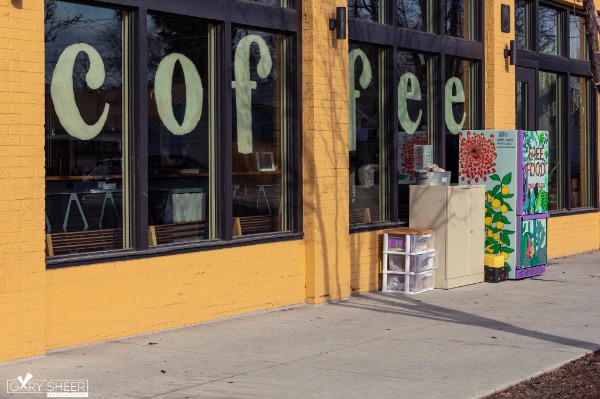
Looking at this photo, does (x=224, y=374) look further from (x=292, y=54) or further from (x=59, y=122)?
(x=292, y=54)

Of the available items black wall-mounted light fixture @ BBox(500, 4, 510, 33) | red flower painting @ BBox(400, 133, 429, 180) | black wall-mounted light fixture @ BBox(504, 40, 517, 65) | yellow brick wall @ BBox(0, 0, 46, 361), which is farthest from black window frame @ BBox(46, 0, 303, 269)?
black wall-mounted light fixture @ BBox(504, 40, 517, 65)

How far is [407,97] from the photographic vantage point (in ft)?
47.7

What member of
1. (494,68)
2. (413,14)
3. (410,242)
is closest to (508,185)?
(410,242)

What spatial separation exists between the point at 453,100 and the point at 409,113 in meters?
1.34

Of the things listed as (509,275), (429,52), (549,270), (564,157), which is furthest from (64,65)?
(564,157)

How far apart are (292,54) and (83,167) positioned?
3532 mm

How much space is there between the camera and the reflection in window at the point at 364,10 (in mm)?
13250

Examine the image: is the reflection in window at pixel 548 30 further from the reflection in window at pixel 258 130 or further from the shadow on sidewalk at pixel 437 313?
the reflection in window at pixel 258 130

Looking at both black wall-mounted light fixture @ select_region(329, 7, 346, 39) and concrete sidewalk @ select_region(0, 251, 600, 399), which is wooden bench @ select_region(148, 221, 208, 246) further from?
black wall-mounted light fixture @ select_region(329, 7, 346, 39)

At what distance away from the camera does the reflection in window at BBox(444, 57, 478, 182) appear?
50.8 feet

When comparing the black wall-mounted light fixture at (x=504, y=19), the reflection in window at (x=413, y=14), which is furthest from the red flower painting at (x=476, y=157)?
the black wall-mounted light fixture at (x=504, y=19)

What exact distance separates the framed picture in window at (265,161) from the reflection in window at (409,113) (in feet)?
9.31

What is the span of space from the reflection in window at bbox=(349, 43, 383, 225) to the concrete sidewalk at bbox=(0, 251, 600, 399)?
1.48 meters

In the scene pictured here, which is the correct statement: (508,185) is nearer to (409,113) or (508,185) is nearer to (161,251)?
(409,113)
